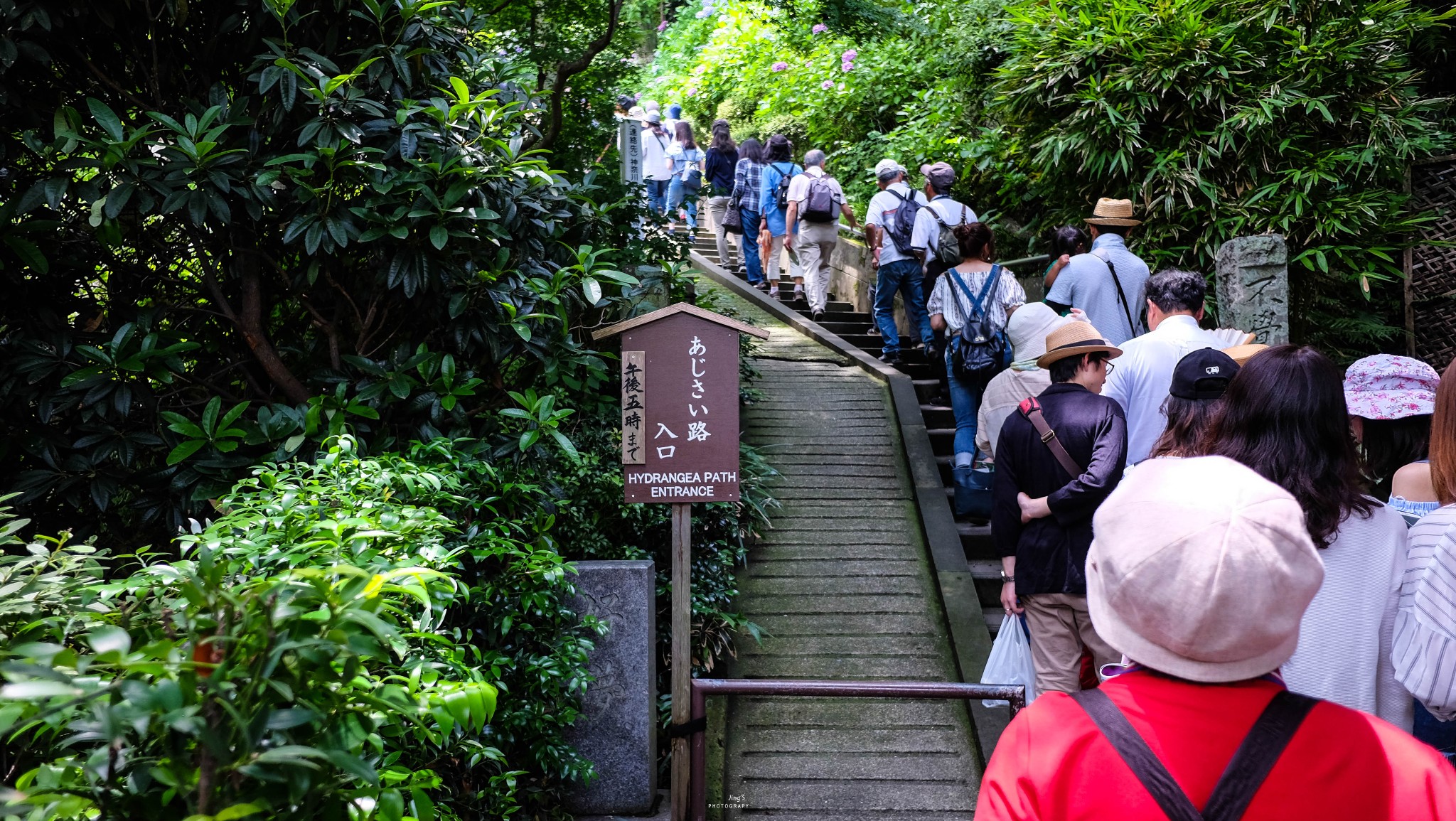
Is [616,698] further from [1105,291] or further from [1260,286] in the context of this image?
[1260,286]

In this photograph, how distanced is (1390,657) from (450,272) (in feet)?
11.6

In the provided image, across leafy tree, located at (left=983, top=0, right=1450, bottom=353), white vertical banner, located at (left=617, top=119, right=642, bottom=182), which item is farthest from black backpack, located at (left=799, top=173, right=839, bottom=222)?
leafy tree, located at (left=983, top=0, right=1450, bottom=353)

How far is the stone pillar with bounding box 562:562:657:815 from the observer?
4.18m

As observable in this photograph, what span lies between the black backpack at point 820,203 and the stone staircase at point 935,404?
1.13 m

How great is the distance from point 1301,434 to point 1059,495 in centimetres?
132

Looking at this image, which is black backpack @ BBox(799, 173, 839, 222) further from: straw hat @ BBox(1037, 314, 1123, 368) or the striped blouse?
the striped blouse

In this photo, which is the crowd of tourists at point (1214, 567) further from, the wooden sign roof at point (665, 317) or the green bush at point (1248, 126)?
→ the green bush at point (1248, 126)

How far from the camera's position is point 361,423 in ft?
13.8

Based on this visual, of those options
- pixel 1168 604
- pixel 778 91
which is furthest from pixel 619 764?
pixel 778 91

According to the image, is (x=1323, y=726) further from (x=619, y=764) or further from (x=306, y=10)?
(x=306, y=10)

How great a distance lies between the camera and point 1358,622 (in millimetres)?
2545

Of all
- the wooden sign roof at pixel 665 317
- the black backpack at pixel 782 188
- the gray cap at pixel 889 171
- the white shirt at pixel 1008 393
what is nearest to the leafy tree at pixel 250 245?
the wooden sign roof at pixel 665 317

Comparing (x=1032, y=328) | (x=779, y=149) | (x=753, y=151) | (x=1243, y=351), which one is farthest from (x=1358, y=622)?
(x=753, y=151)

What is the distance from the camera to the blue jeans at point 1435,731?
8.60 feet
